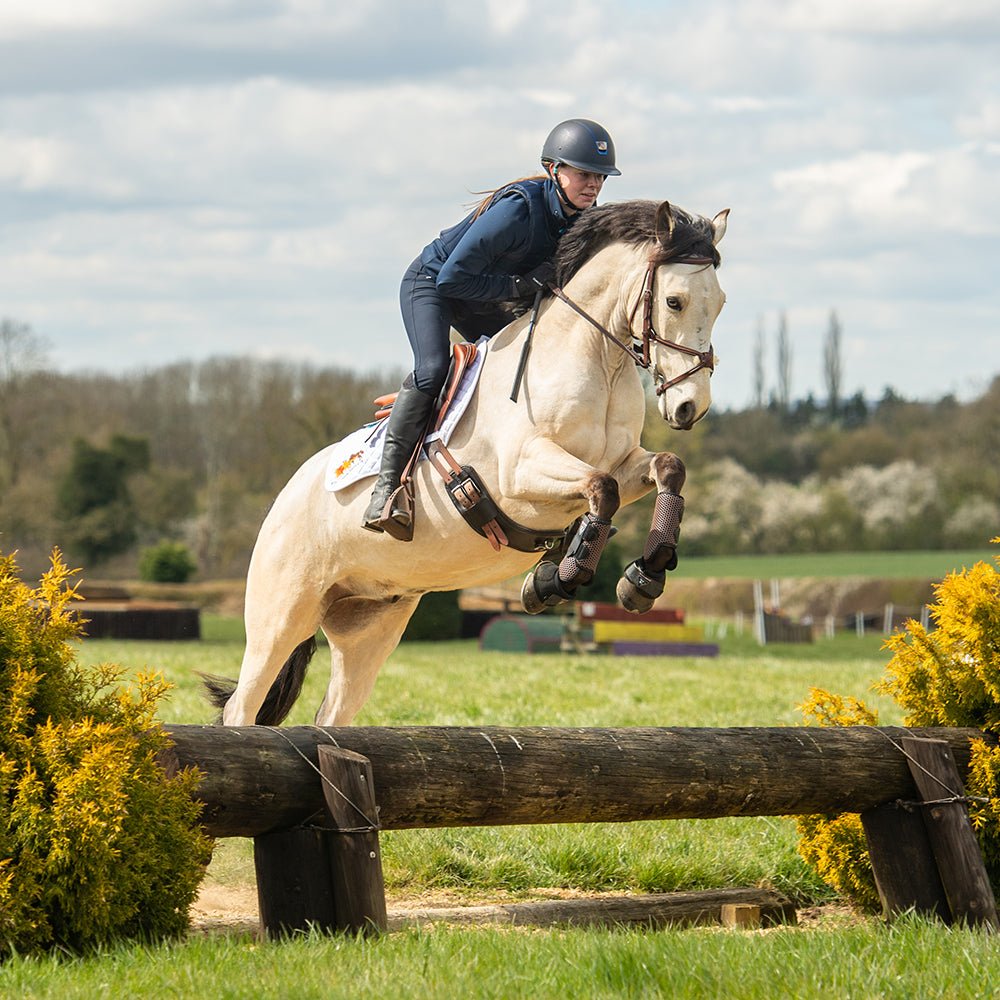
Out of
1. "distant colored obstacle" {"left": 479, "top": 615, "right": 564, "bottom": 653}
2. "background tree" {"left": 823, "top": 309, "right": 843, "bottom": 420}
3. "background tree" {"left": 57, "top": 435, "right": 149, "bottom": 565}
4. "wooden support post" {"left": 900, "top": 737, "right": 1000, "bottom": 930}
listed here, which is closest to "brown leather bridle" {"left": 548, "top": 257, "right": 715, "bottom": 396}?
"wooden support post" {"left": 900, "top": 737, "right": 1000, "bottom": 930}

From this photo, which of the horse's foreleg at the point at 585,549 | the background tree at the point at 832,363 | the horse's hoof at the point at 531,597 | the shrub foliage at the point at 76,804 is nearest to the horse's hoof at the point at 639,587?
the horse's foreleg at the point at 585,549

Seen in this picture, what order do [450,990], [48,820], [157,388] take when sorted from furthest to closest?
[157,388] → [48,820] → [450,990]

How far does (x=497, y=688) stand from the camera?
1341 centimetres

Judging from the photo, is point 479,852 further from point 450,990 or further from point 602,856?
point 450,990

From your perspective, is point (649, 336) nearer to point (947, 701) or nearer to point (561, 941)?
point (947, 701)

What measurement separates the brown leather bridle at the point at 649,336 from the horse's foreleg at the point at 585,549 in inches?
16.4

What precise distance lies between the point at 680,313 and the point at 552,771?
183cm

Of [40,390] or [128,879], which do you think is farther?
[40,390]

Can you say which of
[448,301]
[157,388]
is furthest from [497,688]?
[157,388]

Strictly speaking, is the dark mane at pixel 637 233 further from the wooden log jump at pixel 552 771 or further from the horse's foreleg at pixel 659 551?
the wooden log jump at pixel 552 771

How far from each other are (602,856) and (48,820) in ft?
10.0

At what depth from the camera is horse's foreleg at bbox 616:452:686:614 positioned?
4.97m

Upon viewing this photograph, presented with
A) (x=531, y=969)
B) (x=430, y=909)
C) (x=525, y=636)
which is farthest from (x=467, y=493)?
(x=525, y=636)

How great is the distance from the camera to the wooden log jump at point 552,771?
3.93m
